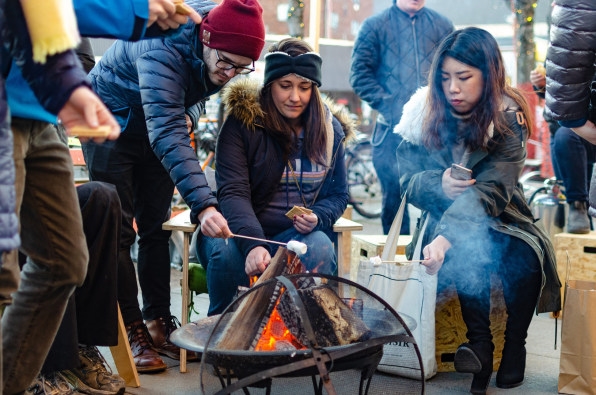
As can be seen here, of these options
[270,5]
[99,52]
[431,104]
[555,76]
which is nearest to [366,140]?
[99,52]

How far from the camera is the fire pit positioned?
8.52 ft

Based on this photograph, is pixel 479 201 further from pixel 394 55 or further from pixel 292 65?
pixel 394 55

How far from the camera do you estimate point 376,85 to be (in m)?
6.01

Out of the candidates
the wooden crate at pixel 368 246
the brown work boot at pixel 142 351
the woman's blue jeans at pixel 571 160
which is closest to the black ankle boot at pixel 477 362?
the wooden crate at pixel 368 246

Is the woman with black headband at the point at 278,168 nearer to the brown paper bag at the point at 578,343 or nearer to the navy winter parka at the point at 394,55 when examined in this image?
the brown paper bag at the point at 578,343

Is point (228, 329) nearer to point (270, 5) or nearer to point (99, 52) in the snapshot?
point (99, 52)

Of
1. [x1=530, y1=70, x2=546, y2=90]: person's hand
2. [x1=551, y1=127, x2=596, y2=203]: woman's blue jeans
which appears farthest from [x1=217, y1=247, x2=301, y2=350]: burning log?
[x1=551, y1=127, x2=596, y2=203]: woman's blue jeans

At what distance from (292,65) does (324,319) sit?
146cm

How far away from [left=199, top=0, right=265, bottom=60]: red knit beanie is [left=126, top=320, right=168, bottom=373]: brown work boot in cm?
142

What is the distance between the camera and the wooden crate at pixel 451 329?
4074mm

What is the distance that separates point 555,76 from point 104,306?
6.73 feet

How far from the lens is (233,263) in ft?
12.7

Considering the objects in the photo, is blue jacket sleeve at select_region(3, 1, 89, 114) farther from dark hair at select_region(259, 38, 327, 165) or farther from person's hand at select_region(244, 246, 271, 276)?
dark hair at select_region(259, 38, 327, 165)

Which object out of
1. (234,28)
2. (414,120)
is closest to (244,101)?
(234,28)
